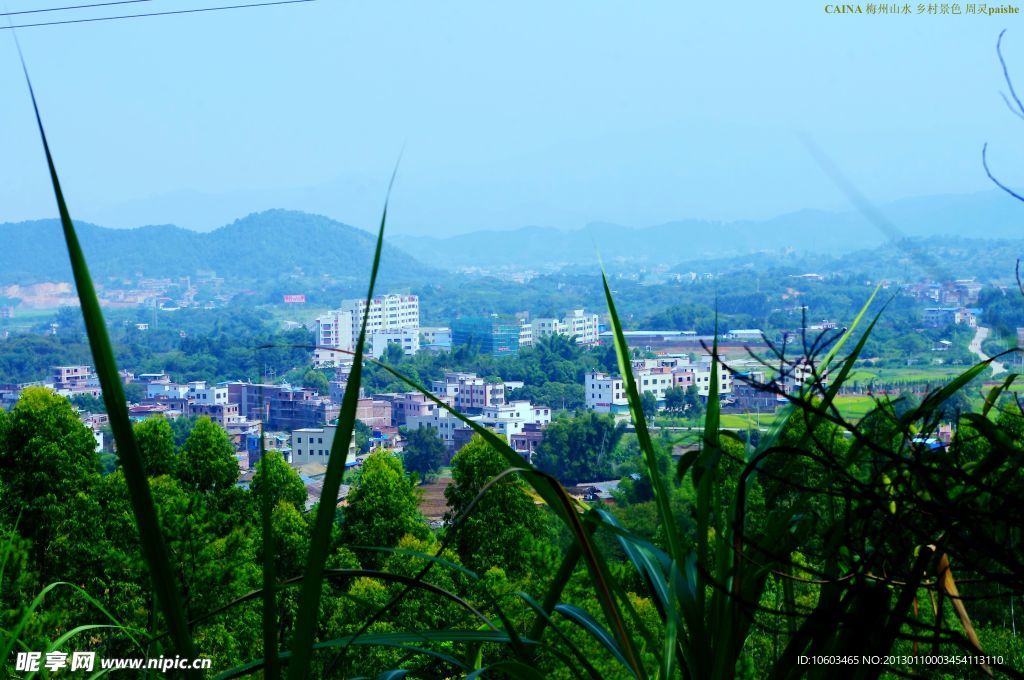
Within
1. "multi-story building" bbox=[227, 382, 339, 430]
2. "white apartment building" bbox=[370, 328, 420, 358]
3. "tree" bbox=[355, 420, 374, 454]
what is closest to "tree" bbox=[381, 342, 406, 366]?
"white apartment building" bbox=[370, 328, 420, 358]

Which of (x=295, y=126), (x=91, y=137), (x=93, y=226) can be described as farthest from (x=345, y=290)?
(x=91, y=137)

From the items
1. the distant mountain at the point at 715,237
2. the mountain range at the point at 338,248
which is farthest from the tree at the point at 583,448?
the mountain range at the point at 338,248

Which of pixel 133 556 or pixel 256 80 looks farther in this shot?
pixel 256 80

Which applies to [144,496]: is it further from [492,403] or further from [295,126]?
[295,126]

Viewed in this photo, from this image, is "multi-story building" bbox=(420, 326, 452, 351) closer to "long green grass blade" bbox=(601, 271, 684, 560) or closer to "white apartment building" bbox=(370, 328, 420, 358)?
"white apartment building" bbox=(370, 328, 420, 358)

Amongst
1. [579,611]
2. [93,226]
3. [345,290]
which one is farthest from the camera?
[93,226]

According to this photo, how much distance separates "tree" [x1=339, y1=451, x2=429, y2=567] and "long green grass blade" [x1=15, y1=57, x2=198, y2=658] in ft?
18.8

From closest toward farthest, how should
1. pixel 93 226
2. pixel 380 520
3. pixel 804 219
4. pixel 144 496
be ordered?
pixel 144 496 → pixel 380 520 → pixel 804 219 → pixel 93 226

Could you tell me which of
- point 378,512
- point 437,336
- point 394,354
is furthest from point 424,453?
point 437,336

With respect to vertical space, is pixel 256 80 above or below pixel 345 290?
above

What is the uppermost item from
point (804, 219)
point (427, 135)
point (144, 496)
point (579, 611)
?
point (427, 135)

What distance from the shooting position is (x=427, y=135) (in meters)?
39.2

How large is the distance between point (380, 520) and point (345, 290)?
17194 millimetres

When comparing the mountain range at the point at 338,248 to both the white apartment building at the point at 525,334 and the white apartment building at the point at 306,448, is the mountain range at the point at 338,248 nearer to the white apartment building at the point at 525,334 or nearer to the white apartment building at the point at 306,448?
the white apartment building at the point at 525,334
